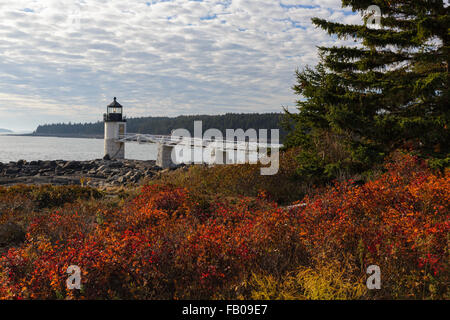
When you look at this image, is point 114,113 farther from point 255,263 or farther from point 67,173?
point 255,263

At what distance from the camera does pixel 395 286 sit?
4.19m

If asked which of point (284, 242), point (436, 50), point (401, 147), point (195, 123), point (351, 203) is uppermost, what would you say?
point (195, 123)

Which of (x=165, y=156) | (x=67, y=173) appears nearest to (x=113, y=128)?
(x=165, y=156)

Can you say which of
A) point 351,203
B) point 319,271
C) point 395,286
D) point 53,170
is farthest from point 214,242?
point 53,170

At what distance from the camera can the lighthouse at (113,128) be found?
120 ft

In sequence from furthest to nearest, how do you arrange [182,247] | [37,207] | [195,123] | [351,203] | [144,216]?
[195,123] → [37,207] → [144,216] → [351,203] → [182,247]

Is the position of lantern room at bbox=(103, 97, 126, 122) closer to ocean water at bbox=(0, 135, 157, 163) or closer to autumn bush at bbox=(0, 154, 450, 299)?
ocean water at bbox=(0, 135, 157, 163)

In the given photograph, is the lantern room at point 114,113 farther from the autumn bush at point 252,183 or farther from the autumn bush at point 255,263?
the autumn bush at point 255,263

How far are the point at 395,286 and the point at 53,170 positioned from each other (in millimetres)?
28271

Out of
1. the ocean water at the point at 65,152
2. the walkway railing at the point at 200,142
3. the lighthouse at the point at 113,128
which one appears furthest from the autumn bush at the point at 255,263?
the ocean water at the point at 65,152

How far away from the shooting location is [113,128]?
36.8m

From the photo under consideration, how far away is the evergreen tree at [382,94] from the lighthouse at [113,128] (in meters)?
28.6

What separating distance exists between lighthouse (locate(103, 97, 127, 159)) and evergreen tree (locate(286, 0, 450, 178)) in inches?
1128

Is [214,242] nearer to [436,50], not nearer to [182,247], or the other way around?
[182,247]
